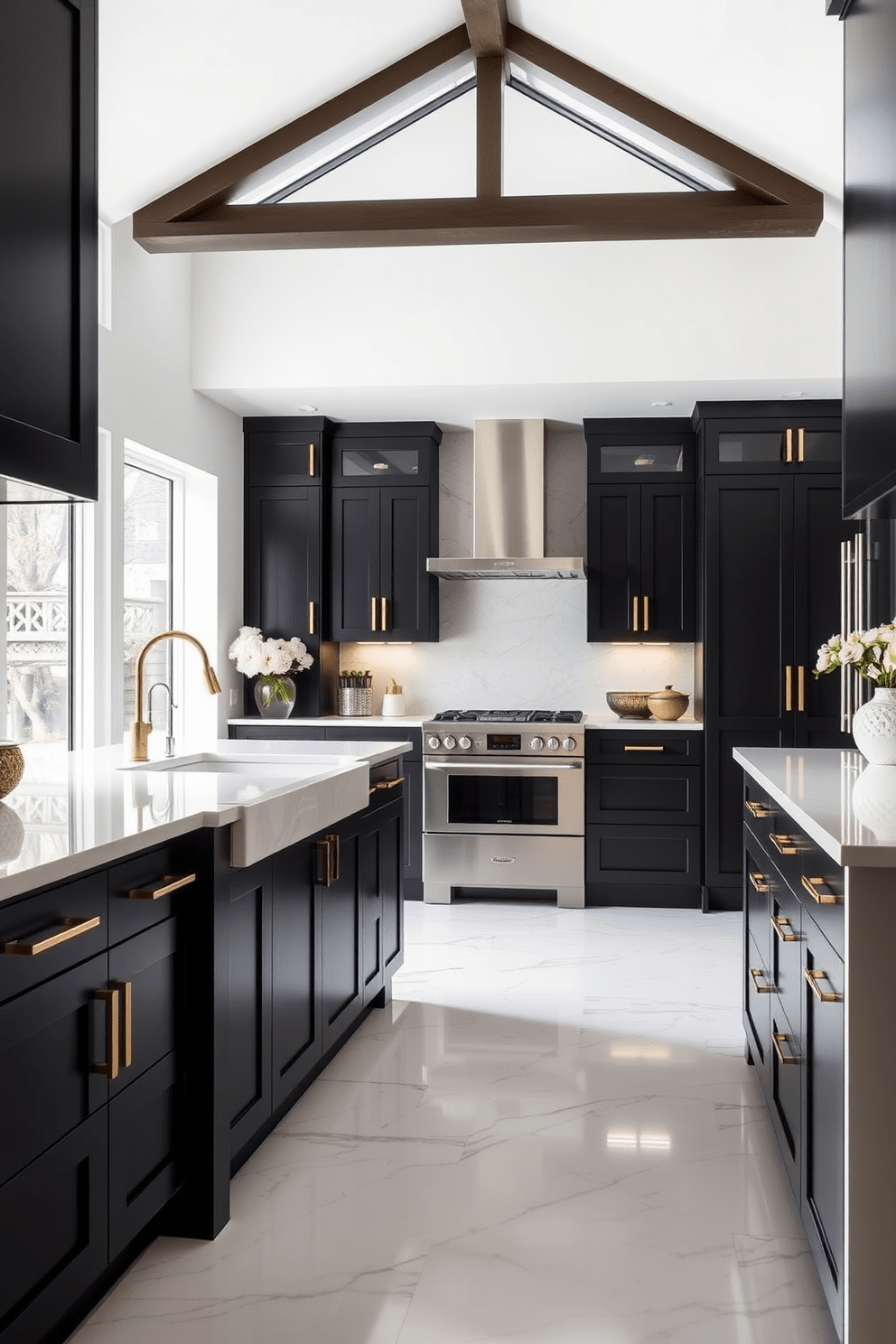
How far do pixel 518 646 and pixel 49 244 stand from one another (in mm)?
4365

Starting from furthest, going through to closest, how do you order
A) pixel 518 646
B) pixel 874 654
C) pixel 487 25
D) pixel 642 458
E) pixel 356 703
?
pixel 518 646, pixel 356 703, pixel 642 458, pixel 487 25, pixel 874 654

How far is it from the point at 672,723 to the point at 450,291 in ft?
7.75

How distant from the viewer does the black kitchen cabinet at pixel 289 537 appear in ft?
19.2

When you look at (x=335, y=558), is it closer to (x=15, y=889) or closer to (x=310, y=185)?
(x=310, y=185)

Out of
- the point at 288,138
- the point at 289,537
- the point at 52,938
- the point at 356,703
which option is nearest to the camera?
the point at 52,938

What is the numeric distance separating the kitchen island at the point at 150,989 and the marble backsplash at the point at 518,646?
9.82ft

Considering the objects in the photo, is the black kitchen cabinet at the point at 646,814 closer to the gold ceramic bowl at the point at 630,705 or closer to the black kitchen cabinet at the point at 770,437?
the gold ceramic bowl at the point at 630,705

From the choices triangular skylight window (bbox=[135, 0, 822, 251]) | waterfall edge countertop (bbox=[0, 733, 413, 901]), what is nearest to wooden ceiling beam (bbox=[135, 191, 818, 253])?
triangular skylight window (bbox=[135, 0, 822, 251])

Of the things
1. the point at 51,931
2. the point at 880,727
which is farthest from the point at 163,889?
the point at 880,727

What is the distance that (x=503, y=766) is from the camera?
552cm

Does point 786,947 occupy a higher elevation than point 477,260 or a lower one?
lower

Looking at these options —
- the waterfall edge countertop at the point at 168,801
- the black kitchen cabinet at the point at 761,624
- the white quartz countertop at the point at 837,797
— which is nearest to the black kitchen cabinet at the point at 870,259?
the white quartz countertop at the point at 837,797

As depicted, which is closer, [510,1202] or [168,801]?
[168,801]

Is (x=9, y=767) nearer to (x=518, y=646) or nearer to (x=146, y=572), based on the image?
(x=146, y=572)
